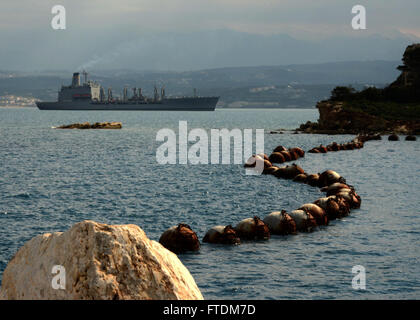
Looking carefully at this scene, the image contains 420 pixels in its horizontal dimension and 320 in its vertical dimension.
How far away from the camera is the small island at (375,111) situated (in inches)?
4141

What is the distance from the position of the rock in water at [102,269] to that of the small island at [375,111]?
99980 mm

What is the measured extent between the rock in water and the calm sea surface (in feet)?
20.4

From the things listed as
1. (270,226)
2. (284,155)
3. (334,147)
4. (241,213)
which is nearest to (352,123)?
(334,147)

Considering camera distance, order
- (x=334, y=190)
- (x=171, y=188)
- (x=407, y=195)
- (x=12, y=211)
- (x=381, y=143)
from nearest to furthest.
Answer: (x=12, y=211), (x=334, y=190), (x=407, y=195), (x=171, y=188), (x=381, y=143)

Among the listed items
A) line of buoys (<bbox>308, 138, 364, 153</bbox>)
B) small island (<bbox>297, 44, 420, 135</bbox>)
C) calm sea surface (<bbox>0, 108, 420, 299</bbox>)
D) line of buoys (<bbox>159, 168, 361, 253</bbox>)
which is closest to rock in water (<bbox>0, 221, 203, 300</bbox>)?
calm sea surface (<bbox>0, 108, 420, 299</bbox>)

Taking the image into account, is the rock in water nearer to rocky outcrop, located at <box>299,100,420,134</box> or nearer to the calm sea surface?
the calm sea surface

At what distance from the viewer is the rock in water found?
821 cm

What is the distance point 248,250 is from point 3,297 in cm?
1213

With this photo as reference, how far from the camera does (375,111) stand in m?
111

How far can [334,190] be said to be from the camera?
32.2 m

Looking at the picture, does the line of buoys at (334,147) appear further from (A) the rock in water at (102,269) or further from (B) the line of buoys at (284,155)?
(A) the rock in water at (102,269)

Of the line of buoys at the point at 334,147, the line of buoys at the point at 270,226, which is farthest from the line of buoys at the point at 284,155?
the line of buoys at the point at 270,226

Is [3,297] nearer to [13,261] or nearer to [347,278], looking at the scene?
[13,261]
